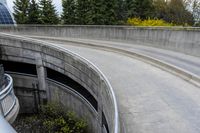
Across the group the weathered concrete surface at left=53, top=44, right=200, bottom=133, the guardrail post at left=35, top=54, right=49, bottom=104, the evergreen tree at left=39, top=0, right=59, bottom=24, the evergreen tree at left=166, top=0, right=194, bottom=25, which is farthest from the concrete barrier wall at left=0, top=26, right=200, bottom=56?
the evergreen tree at left=166, top=0, right=194, bottom=25

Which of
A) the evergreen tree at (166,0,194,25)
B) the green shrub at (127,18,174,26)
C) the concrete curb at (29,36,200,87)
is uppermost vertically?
the evergreen tree at (166,0,194,25)

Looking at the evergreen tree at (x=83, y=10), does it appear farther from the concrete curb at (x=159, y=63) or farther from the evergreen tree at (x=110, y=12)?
the concrete curb at (x=159, y=63)

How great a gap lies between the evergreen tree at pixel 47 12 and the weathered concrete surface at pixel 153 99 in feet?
81.2

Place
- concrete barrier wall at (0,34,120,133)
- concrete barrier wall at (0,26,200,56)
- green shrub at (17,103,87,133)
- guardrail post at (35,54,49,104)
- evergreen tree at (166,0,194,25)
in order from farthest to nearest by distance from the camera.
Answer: evergreen tree at (166,0,194,25) < guardrail post at (35,54,49,104) < concrete barrier wall at (0,26,200,56) < green shrub at (17,103,87,133) < concrete barrier wall at (0,34,120,133)

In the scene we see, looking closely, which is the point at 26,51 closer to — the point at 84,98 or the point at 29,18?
the point at 84,98

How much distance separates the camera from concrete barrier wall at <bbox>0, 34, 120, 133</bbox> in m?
13.6

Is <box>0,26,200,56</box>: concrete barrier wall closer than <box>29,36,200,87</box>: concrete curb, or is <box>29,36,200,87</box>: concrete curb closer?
<box>29,36,200,87</box>: concrete curb

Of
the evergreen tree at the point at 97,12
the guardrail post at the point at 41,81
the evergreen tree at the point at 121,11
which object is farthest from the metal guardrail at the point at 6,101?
the evergreen tree at the point at 121,11

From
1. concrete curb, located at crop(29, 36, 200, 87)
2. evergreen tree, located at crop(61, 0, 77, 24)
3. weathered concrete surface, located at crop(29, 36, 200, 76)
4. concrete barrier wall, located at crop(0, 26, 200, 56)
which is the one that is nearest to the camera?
concrete curb, located at crop(29, 36, 200, 87)

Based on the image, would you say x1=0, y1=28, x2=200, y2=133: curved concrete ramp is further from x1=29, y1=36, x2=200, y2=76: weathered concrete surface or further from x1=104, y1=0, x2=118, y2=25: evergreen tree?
x1=104, y1=0, x2=118, y2=25: evergreen tree

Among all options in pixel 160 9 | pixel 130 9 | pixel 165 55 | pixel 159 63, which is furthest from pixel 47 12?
pixel 159 63

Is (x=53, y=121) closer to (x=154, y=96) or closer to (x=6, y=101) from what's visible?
(x=6, y=101)

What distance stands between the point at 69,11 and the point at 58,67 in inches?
852

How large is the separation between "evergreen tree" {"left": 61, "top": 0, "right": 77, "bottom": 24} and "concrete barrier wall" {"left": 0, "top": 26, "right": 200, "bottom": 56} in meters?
7.90
